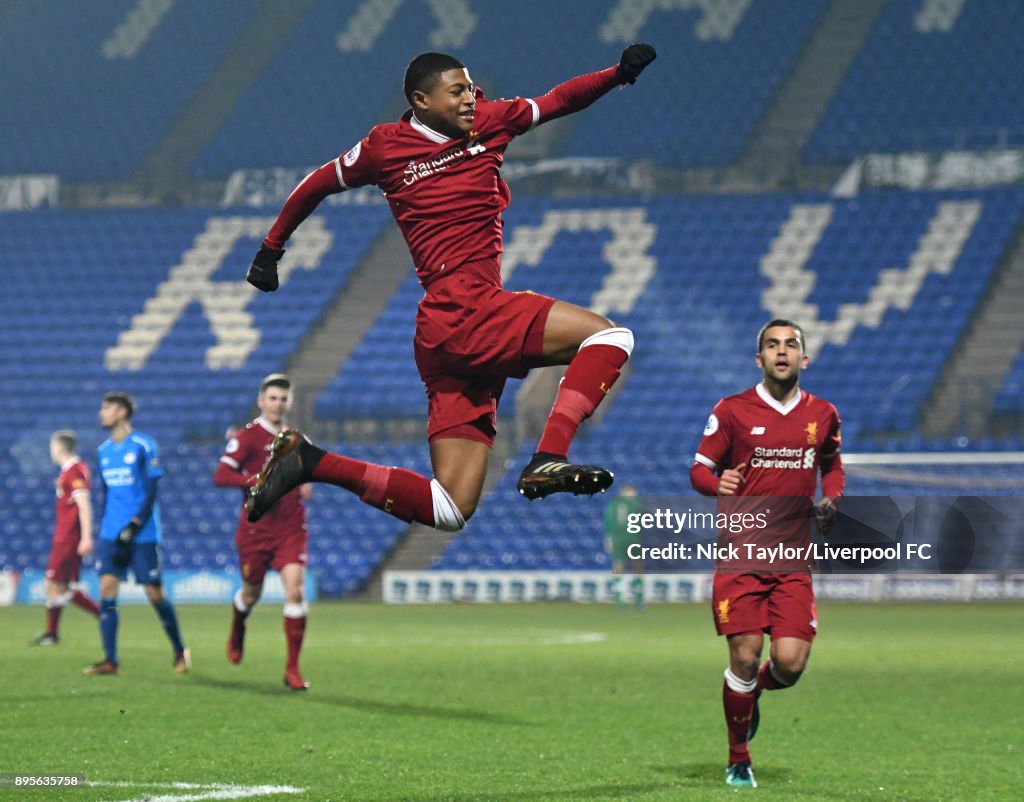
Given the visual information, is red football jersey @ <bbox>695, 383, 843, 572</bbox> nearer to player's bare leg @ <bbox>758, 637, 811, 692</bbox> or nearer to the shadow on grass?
player's bare leg @ <bbox>758, 637, 811, 692</bbox>

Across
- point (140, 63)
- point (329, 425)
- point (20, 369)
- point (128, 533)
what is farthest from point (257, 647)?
point (140, 63)

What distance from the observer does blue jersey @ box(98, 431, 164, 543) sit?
12.6 meters

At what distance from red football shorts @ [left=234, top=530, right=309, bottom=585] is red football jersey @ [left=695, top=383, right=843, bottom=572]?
5181 millimetres

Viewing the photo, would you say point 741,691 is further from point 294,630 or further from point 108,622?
point 108,622

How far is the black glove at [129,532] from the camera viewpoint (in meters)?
12.2

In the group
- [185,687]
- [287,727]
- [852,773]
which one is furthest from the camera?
[185,687]

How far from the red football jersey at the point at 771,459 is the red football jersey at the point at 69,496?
939 centimetres

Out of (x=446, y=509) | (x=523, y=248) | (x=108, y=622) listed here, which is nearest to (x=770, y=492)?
(x=446, y=509)

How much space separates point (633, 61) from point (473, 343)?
122 cm

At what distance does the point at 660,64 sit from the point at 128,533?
75.9 feet

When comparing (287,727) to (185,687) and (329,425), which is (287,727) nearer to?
(185,687)

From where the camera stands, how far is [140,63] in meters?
35.8

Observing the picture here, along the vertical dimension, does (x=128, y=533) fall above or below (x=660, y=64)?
below

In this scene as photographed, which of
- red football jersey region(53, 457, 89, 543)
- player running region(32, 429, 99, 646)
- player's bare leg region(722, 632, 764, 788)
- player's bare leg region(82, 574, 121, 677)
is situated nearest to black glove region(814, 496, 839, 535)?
player's bare leg region(722, 632, 764, 788)
